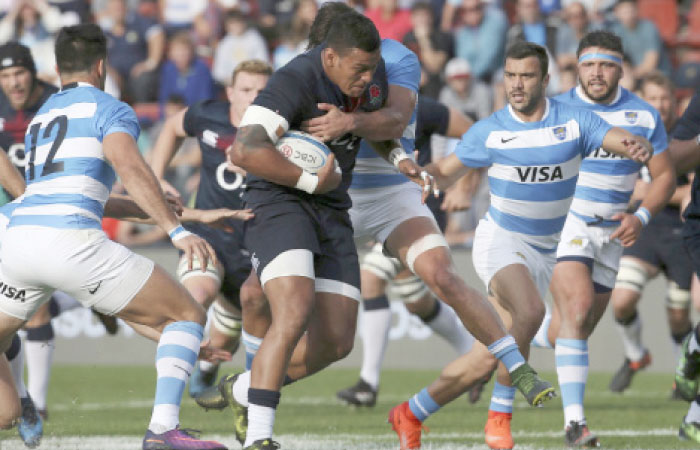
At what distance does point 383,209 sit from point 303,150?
44.5 inches

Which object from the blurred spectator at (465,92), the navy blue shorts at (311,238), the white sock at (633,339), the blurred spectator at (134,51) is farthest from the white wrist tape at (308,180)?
the blurred spectator at (134,51)

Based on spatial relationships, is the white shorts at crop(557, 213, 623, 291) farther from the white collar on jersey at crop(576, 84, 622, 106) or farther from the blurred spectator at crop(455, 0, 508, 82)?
the blurred spectator at crop(455, 0, 508, 82)

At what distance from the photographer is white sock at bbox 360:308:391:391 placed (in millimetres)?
10367

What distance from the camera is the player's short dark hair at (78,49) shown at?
6172 millimetres

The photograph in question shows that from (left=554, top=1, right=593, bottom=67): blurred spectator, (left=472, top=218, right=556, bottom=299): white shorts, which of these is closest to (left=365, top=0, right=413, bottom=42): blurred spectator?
(left=554, top=1, right=593, bottom=67): blurred spectator

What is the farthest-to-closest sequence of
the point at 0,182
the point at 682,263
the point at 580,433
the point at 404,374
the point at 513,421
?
the point at 404,374 → the point at 682,263 → the point at 513,421 → the point at 580,433 → the point at 0,182

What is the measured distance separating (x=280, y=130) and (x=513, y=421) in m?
3.94

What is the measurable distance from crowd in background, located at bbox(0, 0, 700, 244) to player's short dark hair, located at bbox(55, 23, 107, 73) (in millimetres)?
7663

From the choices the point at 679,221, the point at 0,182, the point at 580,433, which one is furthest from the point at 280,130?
the point at 679,221

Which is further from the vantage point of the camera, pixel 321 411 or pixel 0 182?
pixel 321 411

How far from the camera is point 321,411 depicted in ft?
32.9

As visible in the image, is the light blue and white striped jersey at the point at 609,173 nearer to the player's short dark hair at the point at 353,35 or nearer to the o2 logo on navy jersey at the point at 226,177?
the o2 logo on navy jersey at the point at 226,177

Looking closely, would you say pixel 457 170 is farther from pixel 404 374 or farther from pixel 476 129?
pixel 404 374

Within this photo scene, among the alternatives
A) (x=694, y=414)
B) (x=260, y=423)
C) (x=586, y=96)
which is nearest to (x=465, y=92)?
(x=586, y=96)
